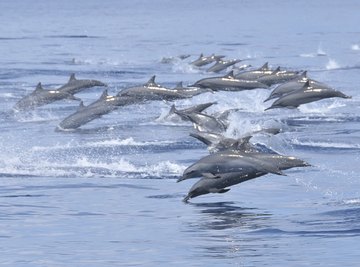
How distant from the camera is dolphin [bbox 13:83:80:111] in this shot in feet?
101

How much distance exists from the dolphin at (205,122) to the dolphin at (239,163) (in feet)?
24.5

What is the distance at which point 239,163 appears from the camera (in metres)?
17.5

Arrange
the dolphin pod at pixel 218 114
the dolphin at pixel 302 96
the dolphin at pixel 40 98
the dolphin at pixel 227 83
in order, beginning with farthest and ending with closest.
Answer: the dolphin at pixel 40 98 → the dolphin at pixel 227 83 → the dolphin at pixel 302 96 → the dolphin pod at pixel 218 114

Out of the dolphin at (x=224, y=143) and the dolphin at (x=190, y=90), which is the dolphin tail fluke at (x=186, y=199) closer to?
the dolphin at (x=224, y=143)

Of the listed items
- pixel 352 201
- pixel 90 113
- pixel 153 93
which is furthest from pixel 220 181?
pixel 90 113

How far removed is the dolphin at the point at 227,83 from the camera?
28.0m

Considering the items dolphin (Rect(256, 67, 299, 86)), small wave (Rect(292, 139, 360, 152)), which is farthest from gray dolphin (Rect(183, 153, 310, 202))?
dolphin (Rect(256, 67, 299, 86))

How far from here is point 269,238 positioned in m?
16.1

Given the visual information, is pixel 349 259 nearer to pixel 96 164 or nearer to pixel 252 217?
pixel 252 217

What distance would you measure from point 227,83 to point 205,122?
8.70 ft

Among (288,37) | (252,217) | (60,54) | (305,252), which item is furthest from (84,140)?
(288,37)

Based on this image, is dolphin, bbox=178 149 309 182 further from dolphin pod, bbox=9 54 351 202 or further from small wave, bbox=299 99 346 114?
small wave, bbox=299 99 346 114

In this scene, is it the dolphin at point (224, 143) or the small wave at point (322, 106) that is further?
the small wave at point (322, 106)

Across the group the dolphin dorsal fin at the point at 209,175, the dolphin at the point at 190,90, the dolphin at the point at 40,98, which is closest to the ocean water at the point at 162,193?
the dolphin at the point at 40,98
